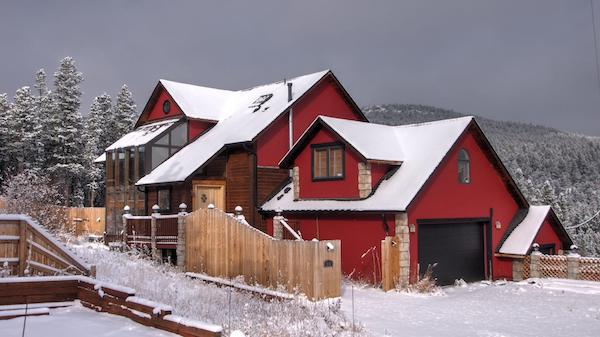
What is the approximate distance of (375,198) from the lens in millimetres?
19672

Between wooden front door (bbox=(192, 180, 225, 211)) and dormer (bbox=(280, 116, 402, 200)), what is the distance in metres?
3.91

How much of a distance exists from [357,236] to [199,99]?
14.1 meters

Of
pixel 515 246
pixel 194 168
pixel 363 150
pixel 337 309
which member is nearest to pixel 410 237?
pixel 363 150

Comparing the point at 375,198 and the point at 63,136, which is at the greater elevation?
the point at 63,136

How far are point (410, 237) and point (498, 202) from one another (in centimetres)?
599

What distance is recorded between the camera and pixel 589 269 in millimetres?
19906

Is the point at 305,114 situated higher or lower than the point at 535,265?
higher

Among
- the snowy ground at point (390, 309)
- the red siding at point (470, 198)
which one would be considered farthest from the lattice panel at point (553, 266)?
the red siding at point (470, 198)

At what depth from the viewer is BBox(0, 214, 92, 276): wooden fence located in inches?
482

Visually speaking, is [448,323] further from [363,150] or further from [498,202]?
[498,202]

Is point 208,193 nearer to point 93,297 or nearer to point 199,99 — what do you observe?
point 199,99

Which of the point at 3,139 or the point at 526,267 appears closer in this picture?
the point at 526,267

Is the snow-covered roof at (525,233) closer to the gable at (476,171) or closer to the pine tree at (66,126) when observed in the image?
the gable at (476,171)

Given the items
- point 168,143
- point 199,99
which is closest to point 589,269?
point 168,143
